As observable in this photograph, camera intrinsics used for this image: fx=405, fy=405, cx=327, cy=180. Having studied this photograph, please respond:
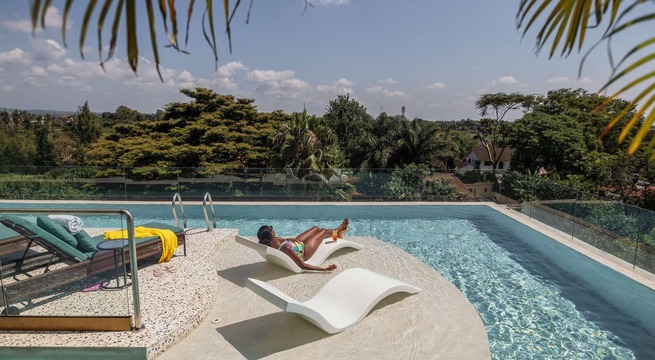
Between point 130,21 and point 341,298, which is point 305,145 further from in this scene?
point 130,21

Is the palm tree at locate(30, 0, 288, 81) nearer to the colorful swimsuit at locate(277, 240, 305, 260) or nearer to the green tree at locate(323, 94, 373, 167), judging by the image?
the colorful swimsuit at locate(277, 240, 305, 260)

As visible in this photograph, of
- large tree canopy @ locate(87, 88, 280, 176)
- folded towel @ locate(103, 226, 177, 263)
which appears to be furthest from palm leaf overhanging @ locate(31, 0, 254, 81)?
large tree canopy @ locate(87, 88, 280, 176)

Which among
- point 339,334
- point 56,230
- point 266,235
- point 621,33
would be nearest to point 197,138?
point 266,235

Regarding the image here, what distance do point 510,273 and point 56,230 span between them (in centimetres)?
764

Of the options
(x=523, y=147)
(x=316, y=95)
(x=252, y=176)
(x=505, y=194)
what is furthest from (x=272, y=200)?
(x=316, y=95)

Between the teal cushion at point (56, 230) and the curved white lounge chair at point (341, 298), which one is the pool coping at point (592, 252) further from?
the teal cushion at point (56, 230)

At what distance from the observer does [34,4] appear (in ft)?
2.88

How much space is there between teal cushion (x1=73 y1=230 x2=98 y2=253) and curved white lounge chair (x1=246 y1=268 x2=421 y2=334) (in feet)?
6.73

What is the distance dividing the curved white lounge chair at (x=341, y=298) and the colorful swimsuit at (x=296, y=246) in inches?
57.6

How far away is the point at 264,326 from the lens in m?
5.02

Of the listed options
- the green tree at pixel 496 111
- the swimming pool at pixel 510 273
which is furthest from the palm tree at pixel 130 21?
the green tree at pixel 496 111

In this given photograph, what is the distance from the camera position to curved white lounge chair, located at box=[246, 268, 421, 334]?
454 centimetres

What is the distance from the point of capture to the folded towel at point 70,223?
532 centimetres

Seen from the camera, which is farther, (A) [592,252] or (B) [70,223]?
(A) [592,252]
